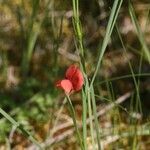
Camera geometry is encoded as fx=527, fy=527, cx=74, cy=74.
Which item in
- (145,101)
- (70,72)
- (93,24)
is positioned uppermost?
(70,72)

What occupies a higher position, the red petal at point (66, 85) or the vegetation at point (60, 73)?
the red petal at point (66, 85)

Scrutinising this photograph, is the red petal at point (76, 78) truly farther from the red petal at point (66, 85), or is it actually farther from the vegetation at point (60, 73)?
the vegetation at point (60, 73)

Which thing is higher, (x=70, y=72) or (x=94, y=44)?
(x=70, y=72)

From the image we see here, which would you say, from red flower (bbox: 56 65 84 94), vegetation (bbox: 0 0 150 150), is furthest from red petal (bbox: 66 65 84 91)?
vegetation (bbox: 0 0 150 150)

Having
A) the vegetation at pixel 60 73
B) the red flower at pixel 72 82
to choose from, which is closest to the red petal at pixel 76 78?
the red flower at pixel 72 82

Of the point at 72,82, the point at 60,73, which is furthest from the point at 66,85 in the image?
the point at 60,73

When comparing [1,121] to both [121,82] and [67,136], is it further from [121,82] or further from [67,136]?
[121,82]

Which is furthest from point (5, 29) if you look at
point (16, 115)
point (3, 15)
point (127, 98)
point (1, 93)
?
point (127, 98)

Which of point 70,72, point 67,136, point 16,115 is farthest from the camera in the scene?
point 16,115
